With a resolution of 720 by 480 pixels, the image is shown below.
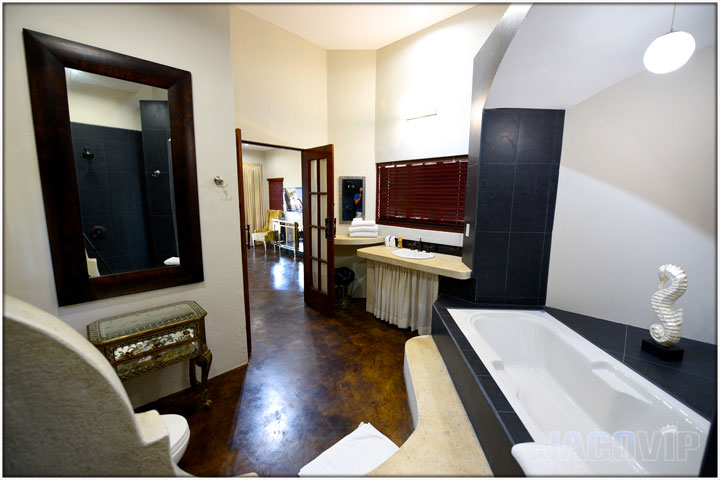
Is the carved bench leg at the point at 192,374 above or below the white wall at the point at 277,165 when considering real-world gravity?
below

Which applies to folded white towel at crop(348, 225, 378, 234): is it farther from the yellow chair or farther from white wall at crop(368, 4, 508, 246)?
the yellow chair

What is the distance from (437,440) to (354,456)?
1.64 ft

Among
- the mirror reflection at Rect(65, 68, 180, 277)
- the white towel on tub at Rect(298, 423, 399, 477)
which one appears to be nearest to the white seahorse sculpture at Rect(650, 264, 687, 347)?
the white towel on tub at Rect(298, 423, 399, 477)

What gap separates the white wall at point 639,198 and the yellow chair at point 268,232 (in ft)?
20.3

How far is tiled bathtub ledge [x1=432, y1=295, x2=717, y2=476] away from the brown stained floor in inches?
22.1

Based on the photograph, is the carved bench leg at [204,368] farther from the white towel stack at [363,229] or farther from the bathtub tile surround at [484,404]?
the white towel stack at [363,229]

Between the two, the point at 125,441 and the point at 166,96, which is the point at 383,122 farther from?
the point at 125,441

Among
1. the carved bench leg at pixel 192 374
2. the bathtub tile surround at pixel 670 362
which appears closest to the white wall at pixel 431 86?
the bathtub tile surround at pixel 670 362

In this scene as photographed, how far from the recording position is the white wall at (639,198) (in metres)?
1.50

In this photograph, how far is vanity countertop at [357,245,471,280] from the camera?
2332 millimetres

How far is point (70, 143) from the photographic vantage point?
1.45 meters

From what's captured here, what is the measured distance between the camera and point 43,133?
4.46ft

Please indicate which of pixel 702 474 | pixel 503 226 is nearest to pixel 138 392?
pixel 702 474

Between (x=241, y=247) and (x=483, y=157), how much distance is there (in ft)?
7.12
